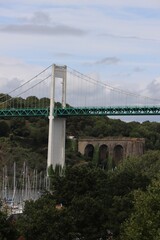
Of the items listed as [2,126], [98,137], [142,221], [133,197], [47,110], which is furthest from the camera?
[98,137]

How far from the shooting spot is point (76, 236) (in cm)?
2750

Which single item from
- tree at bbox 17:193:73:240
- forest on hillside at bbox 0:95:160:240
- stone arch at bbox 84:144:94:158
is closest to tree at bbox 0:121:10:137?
stone arch at bbox 84:144:94:158

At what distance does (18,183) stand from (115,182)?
2932 centimetres

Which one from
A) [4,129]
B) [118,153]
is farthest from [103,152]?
[4,129]

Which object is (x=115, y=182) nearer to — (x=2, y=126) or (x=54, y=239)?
(x=54, y=239)

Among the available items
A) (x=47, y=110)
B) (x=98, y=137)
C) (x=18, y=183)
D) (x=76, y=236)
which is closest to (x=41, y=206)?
(x=76, y=236)

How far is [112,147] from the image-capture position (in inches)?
3403

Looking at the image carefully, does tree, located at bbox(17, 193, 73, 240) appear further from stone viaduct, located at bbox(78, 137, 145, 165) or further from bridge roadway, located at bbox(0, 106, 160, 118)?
stone viaduct, located at bbox(78, 137, 145, 165)

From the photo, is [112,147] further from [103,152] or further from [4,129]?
[4,129]

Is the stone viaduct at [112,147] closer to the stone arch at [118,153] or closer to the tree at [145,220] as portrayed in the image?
the stone arch at [118,153]

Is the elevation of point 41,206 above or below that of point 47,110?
below

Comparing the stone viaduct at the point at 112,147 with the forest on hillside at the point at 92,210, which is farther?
the stone viaduct at the point at 112,147

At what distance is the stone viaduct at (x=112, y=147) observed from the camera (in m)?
85.8

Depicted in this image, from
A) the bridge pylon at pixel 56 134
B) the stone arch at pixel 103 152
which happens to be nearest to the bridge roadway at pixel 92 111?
the bridge pylon at pixel 56 134
